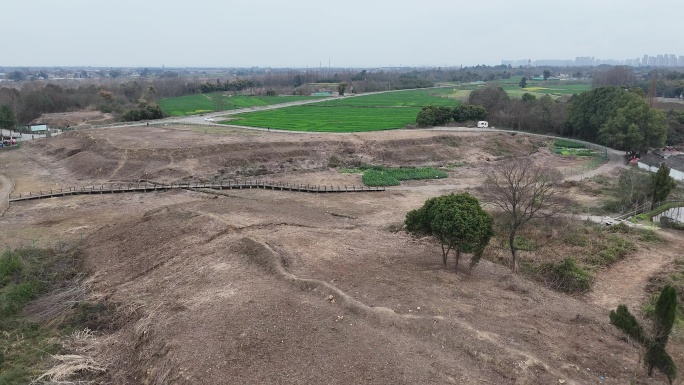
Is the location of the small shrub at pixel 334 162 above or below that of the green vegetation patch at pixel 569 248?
above

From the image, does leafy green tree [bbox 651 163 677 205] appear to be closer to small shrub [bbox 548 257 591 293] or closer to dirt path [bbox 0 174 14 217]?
small shrub [bbox 548 257 591 293]

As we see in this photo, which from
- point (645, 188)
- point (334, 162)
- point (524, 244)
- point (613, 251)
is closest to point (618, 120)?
point (645, 188)

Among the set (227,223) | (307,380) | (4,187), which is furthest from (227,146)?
(307,380)

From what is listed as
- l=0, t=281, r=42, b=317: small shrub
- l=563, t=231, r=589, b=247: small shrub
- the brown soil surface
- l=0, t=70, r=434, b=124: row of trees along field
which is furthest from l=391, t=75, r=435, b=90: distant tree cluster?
l=0, t=281, r=42, b=317: small shrub

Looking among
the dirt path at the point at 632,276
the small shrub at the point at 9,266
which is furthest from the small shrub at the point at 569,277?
the small shrub at the point at 9,266

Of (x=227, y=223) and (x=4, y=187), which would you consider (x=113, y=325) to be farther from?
(x=4, y=187)

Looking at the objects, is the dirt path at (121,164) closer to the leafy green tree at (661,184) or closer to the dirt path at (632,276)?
the dirt path at (632,276)
